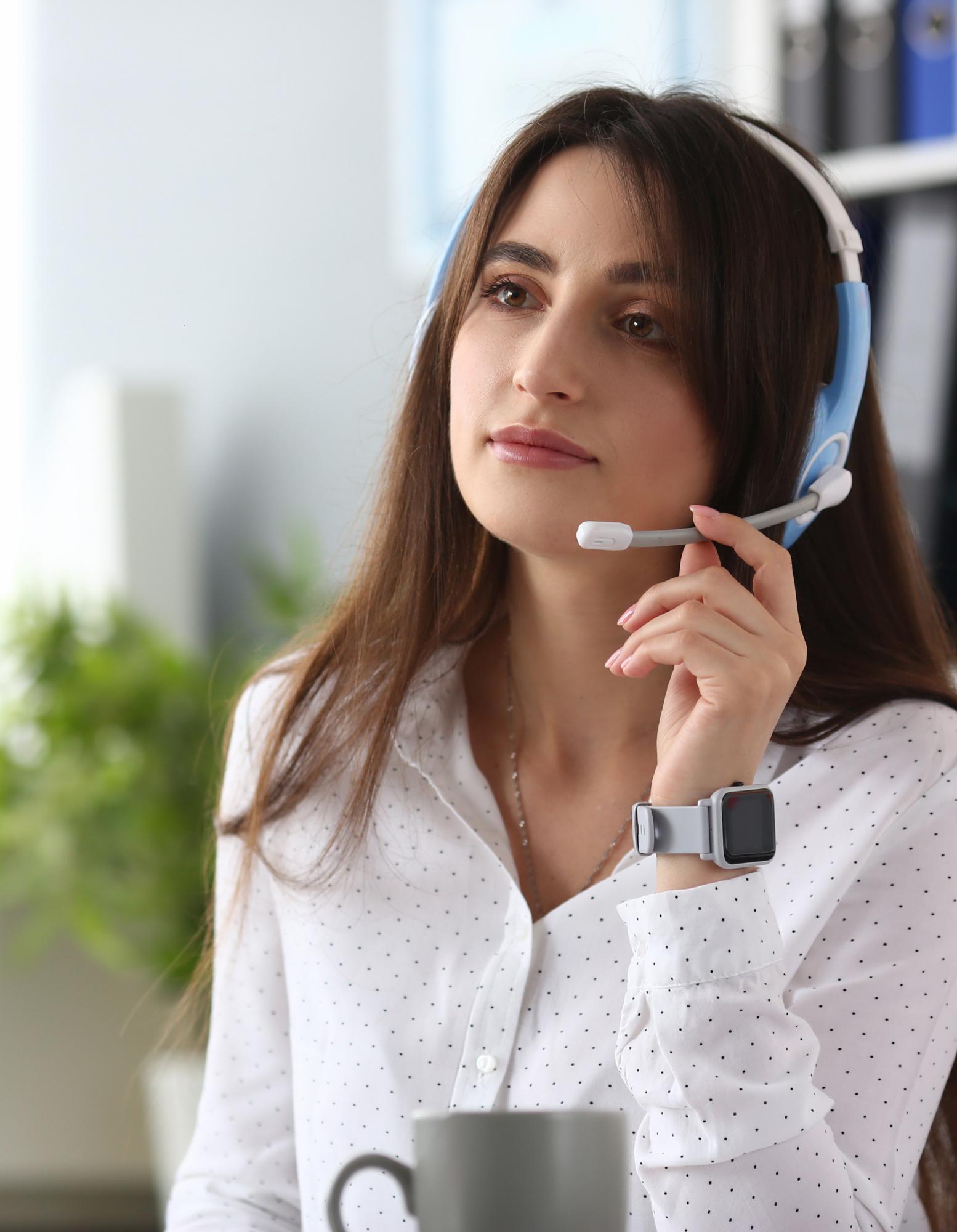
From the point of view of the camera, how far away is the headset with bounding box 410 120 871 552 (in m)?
0.99

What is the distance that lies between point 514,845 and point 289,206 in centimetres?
232

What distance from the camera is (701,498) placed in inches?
41.4

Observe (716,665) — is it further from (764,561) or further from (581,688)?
(581,688)

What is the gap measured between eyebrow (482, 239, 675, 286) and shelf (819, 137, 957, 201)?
3.24 ft

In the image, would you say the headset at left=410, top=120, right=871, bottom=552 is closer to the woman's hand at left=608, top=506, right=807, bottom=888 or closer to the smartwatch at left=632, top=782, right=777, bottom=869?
the woman's hand at left=608, top=506, right=807, bottom=888

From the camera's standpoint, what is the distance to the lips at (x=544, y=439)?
3.12ft

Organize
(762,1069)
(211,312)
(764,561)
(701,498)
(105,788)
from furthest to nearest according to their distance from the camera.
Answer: (211,312)
(105,788)
(701,498)
(764,561)
(762,1069)

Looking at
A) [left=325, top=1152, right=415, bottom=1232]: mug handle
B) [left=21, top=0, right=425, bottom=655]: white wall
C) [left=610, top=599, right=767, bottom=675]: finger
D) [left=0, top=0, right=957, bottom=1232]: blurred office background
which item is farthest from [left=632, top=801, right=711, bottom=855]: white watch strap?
[left=21, top=0, right=425, bottom=655]: white wall

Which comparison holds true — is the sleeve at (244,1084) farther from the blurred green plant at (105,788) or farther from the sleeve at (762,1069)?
the blurred green plant at (105,788)

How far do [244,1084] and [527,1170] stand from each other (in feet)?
2.01

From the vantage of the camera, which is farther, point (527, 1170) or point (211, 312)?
point (211, 312)

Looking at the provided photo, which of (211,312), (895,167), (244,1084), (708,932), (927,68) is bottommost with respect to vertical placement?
(244,1084)

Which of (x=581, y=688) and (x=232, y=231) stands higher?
(x=232, y=231)

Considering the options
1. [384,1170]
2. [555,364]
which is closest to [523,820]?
[555,364]
